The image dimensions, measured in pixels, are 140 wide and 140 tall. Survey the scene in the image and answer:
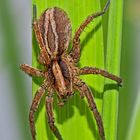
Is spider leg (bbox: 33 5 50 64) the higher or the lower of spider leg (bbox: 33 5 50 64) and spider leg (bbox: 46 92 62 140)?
the higher

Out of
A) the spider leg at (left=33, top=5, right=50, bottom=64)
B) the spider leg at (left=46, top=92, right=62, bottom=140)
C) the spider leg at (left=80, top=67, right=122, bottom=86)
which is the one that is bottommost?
the spider leg at (left=46, top=92, right=62, bottom=140)

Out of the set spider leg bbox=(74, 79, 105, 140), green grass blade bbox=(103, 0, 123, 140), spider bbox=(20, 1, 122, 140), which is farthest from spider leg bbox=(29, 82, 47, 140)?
green grass blade bbox=(103, 0, 123, 140)

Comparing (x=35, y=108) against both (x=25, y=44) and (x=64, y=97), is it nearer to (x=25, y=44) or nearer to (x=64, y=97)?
(x=64, y=97)

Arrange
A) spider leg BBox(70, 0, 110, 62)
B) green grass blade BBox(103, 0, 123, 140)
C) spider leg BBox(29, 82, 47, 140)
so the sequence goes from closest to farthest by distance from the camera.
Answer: green grass blade BBox(103, 0, 123, 140)
spider leg BBox(70, 0, 110, 62)
spider leg BBox(29, 82, 47, 140)

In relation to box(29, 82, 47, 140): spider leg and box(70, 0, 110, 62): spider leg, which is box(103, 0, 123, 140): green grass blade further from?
box(29, 82, 47, 140): spider leg

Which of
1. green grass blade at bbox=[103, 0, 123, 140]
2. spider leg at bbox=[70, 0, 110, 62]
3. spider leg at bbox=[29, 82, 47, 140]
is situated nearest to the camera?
green grass blade at bbox=[103, 0, 123, 140]

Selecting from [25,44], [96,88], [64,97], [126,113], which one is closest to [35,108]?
[64,97]
